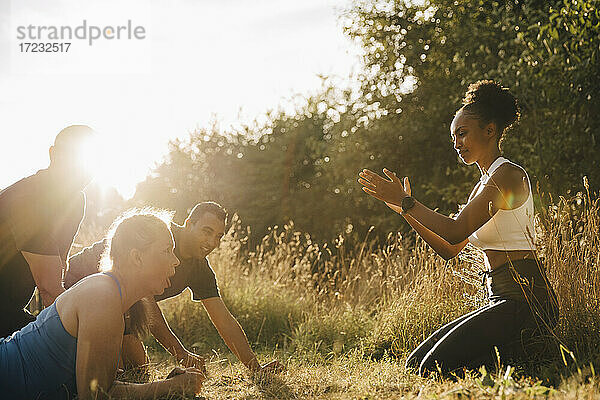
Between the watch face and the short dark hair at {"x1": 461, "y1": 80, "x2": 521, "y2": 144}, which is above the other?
the short dark hair at {"x1": 461, "y1": 80, "x2": 521, "y2": 144}

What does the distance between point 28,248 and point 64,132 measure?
72cm

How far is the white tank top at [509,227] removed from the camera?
3197mm

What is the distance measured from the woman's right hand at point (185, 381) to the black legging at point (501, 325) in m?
1.24

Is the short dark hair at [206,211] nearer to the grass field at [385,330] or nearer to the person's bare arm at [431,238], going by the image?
the grass field at [385,330]

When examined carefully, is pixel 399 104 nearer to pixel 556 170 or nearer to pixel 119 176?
pixel 556 170

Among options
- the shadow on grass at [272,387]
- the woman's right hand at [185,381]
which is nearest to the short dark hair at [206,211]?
the shadow on grass at [272,387]

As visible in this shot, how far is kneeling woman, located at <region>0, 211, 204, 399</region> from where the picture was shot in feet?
8.27

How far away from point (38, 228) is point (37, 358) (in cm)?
86

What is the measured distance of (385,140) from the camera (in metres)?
11.5

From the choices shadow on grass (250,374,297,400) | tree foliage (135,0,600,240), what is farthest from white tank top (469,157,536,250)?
tree foliage (135,0,600,240)

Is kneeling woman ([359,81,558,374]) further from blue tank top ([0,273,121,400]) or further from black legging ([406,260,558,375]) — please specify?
blue tank top ([0,273,121,400])

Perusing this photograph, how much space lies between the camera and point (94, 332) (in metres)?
2.50

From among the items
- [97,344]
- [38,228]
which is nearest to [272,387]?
[97,344]

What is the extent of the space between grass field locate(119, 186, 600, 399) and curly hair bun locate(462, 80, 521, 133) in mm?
1134
